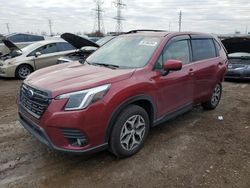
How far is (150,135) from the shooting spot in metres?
4.59

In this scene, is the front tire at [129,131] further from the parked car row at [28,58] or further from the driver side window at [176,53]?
the parked car row at [28,58]

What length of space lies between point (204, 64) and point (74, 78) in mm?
2826

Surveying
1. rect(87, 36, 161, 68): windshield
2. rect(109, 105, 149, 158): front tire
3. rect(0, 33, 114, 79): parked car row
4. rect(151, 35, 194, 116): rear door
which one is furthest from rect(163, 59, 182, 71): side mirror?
rect(0, 33, 114, 79): parked car row

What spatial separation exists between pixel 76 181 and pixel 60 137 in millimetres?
585

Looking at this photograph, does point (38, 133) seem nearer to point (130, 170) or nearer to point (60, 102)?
point (60, 102)

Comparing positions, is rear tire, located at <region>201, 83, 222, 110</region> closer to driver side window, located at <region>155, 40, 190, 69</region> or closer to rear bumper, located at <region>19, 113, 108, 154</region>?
driver side window, located at <region>155, 40, 190, 69</region>

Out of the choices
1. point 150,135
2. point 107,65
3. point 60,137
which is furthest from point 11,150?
point 150,135

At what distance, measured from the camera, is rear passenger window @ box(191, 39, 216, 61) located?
16.6 ft

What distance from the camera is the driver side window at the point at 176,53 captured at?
4102 millimetres

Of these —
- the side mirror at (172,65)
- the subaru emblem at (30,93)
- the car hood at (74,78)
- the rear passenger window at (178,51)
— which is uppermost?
the rear passenger window at (178,51)

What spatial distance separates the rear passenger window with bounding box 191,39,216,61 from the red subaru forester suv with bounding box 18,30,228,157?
24mm

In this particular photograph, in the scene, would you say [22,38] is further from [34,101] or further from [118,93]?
[118,93]

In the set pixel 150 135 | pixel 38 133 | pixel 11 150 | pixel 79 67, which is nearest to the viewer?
pixel 38 133

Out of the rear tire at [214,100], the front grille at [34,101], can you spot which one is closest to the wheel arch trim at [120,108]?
the front grille at [34,101]
